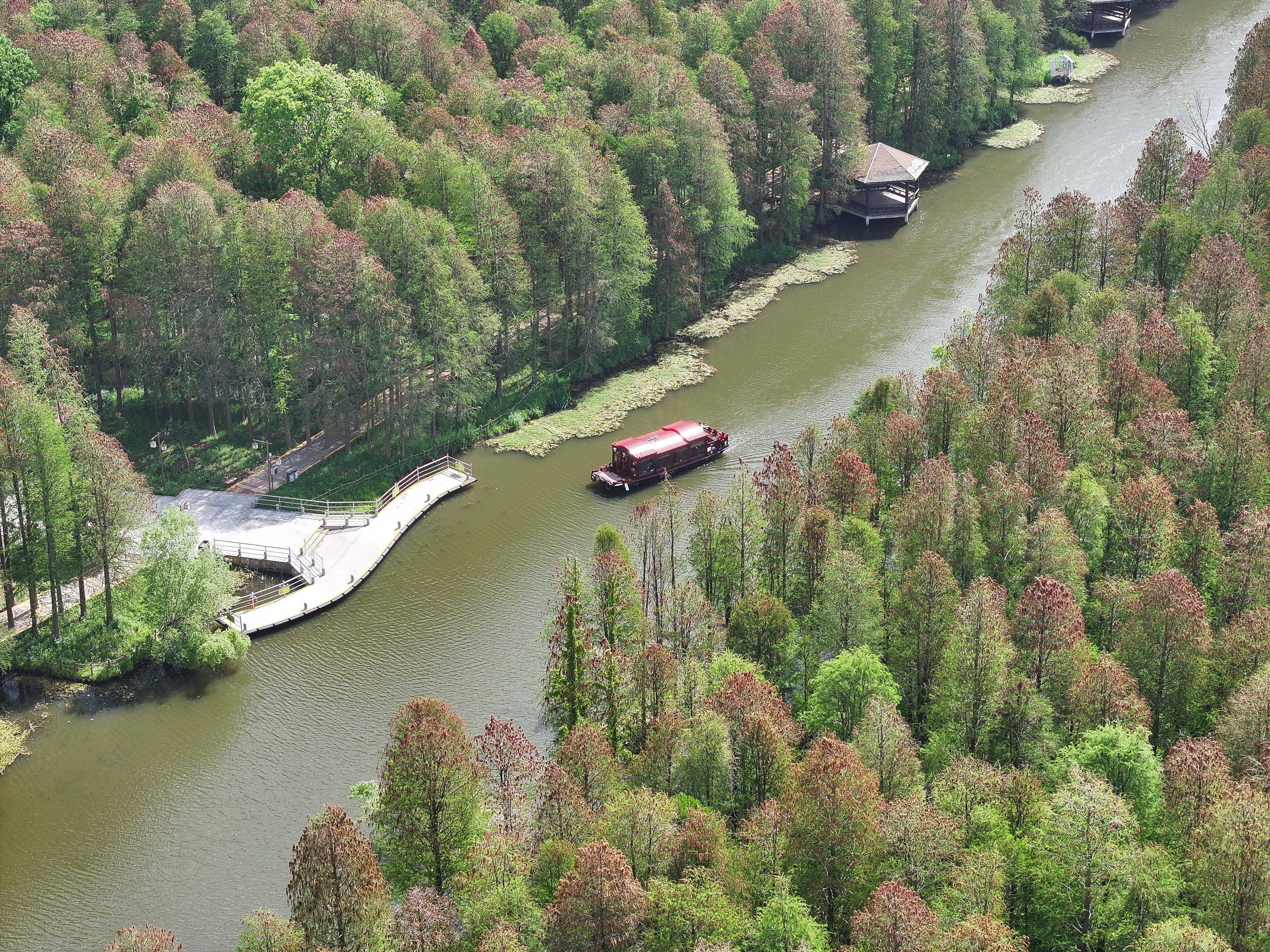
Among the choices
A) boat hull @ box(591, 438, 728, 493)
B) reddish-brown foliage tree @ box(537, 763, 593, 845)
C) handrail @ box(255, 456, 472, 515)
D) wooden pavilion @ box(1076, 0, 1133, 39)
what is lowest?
handrail @ box(255, 456, 472, 515)

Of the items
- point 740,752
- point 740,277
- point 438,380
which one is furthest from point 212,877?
point 740,277

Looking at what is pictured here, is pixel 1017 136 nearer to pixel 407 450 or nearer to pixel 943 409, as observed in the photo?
pixel 943 409

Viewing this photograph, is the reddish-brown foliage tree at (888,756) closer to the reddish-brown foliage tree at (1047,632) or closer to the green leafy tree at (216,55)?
the reddish-brown foliage tree at (1047,632)

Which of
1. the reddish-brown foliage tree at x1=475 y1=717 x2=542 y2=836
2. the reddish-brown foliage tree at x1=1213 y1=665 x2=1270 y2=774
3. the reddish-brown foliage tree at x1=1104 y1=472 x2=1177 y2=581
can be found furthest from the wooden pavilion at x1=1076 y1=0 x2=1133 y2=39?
the reddish-brown foliage tree at x1=475 y1=717 x2=542 y2=836

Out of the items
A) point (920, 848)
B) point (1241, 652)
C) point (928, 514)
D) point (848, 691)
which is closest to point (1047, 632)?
point (1241, 652)

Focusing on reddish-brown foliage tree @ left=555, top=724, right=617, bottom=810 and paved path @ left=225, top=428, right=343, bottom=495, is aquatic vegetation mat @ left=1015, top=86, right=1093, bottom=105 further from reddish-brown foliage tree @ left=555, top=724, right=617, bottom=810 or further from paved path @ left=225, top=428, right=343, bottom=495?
reddish-brown foliage tree @ left=555, top=724, right=617, bottom=810

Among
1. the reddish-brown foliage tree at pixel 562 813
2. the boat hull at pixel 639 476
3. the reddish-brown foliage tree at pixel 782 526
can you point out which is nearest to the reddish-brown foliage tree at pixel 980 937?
the reddish-brown foliage tree at pixel 562 813
